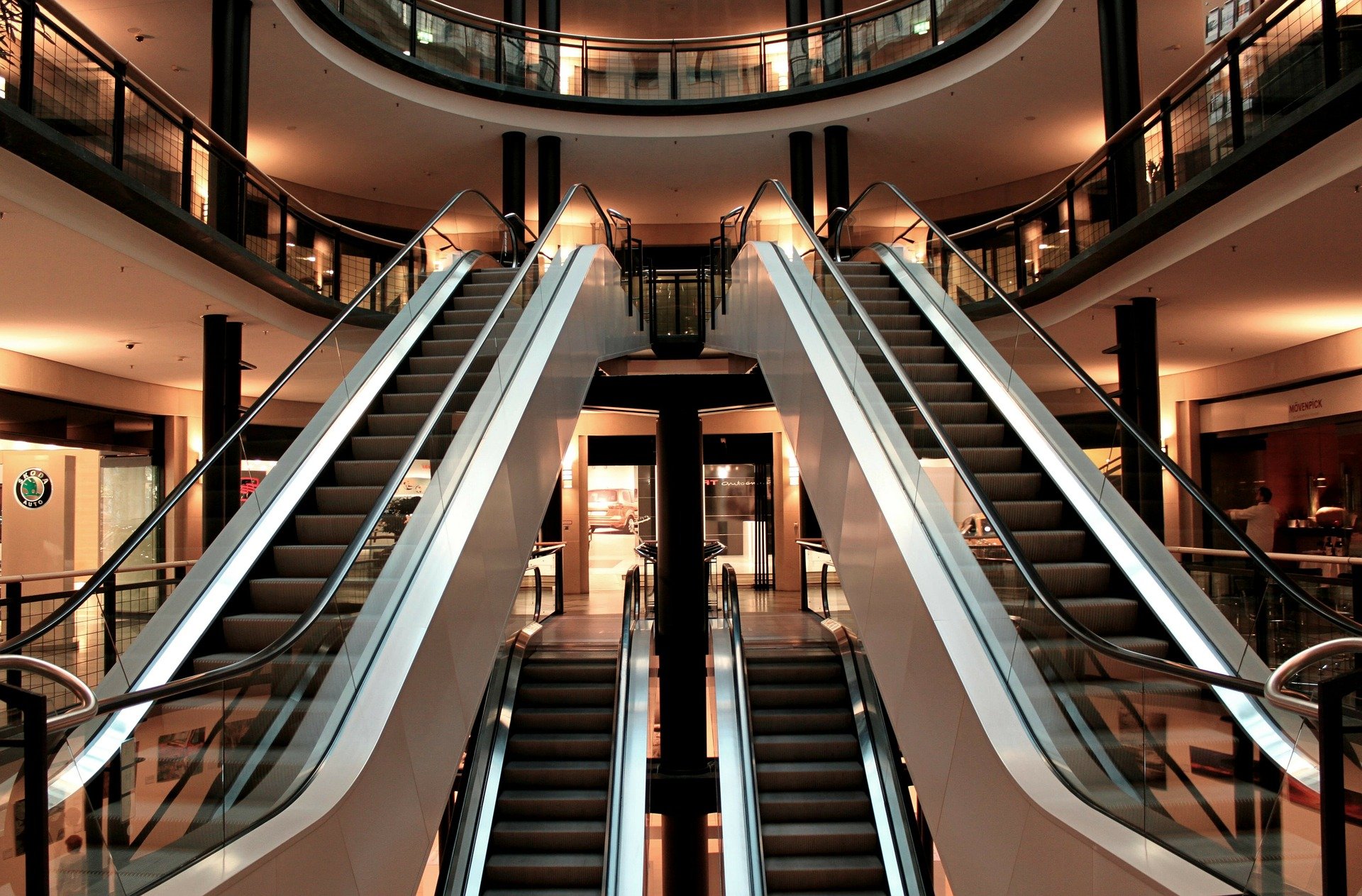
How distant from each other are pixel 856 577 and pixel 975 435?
1.37m

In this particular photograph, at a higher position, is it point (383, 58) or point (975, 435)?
point (383, 58)

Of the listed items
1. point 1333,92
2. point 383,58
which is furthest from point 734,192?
point 1333,92

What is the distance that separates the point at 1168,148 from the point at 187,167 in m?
8.94

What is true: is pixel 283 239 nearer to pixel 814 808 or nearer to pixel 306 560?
pixel 306 560

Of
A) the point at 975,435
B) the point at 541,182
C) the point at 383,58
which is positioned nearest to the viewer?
the point at 975,435

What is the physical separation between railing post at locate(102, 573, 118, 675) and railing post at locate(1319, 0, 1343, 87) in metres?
7.80

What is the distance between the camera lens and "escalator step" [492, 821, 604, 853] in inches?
391

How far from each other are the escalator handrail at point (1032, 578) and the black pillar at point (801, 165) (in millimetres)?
8112

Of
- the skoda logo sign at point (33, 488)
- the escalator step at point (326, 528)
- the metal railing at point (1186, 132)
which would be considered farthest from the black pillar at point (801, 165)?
the skoda logo sign at point (33, 488)

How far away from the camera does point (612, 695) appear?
12.1 m

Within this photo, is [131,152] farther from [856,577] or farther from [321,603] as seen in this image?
[856,577]

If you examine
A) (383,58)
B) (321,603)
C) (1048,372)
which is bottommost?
(321,603)

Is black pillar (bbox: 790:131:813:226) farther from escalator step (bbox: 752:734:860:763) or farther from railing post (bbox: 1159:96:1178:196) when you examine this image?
escalator step (bbox: 752:734:860:763)

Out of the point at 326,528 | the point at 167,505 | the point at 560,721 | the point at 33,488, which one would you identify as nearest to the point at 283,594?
the point at 326,528
